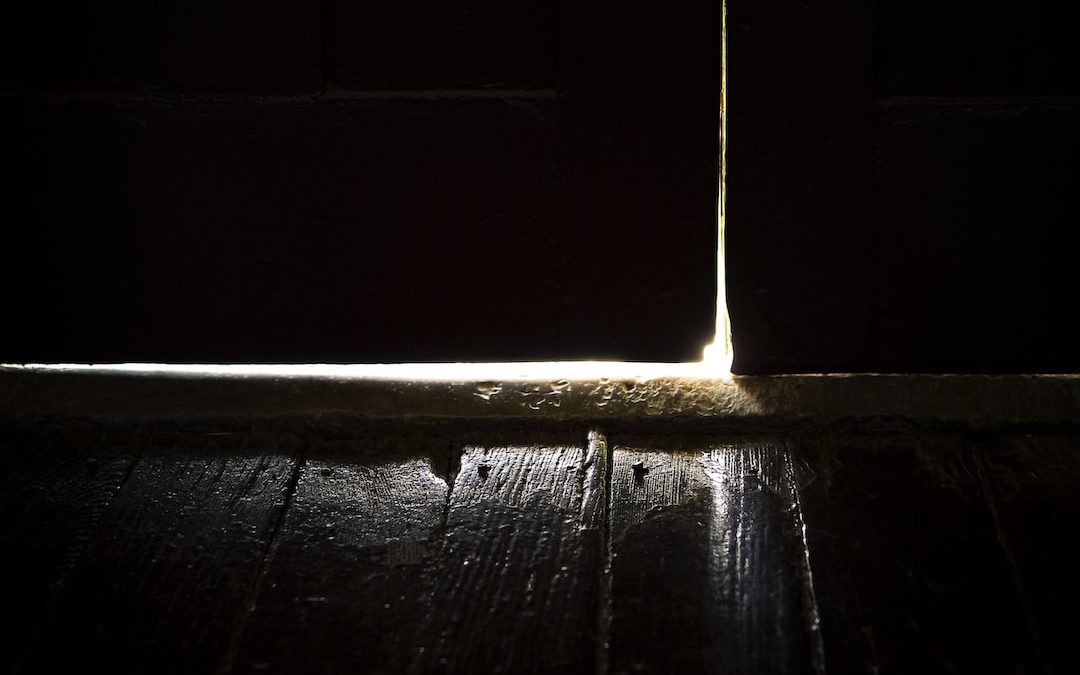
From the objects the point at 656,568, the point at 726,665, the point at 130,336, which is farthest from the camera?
the point at 130,336

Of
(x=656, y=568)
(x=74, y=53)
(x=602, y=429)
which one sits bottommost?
(x=656, y=568)

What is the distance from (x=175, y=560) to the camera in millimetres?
930

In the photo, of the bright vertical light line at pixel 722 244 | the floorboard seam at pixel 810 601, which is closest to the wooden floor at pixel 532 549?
the floorboard seam at pixel 810 601

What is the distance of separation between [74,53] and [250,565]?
59cm

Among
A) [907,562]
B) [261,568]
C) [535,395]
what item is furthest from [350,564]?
[907,562]

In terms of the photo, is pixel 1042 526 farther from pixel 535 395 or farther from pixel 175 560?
pixel 175 560

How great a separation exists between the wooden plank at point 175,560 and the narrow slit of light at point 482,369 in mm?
104

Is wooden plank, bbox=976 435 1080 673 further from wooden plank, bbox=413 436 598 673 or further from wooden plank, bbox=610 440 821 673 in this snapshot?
wooden plank, bbox=413 436 598 673

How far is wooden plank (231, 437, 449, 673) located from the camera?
816 mm

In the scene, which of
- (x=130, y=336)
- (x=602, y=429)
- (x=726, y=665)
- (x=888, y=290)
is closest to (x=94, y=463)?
(x=130, y=336)

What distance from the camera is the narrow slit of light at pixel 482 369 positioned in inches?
47.1

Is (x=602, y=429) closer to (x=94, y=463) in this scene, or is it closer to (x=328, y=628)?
(x=328, y=628)

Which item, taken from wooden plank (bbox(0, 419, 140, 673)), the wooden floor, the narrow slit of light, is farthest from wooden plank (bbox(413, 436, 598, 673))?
wooden plank (bbox(0, 419, 140, 673))

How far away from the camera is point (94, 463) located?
1.09m
